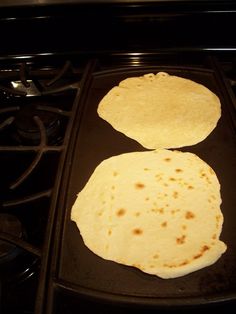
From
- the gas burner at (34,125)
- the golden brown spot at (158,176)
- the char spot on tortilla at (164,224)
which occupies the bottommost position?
the char spot on tortilla at (164,224)

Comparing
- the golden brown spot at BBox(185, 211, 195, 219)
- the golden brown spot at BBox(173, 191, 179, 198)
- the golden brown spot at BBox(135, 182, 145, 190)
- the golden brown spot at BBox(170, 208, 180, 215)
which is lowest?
the golden brown spot at BBox(185, 211, 195, 219)

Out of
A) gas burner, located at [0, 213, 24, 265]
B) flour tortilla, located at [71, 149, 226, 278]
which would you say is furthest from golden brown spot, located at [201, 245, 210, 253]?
gas burner, located at [0, 213, 24, 265]

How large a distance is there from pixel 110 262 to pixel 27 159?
20.9 inches

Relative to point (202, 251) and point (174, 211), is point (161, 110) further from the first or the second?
point (202, 251)

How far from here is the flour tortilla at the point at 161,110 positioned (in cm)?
121

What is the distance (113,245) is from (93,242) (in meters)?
0.06

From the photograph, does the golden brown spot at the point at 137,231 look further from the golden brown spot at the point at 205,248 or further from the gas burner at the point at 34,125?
the gas burner at the point at 34,125

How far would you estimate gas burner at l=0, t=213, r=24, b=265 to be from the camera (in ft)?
3.16

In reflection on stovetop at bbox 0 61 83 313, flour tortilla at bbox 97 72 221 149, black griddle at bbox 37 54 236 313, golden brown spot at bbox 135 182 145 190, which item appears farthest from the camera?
flour tortilla at bbox 97 72 221 149

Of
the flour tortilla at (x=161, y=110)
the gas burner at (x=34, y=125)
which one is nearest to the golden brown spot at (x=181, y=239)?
the flour tortilla at (x=161, y=110)

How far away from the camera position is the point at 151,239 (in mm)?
939

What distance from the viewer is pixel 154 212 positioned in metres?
1.00

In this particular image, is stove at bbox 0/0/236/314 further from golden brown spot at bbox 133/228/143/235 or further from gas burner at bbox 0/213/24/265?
golden brown spot at bbox 133/228/143/235

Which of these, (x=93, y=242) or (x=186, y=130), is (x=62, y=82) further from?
(x=93, y=242)
